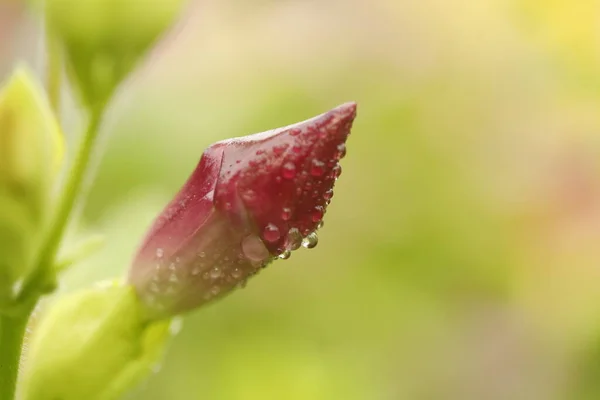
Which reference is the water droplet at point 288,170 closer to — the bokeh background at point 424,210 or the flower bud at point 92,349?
the flower bud at point 92,349

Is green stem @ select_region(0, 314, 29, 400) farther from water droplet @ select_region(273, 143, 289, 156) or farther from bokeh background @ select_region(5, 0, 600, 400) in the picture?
bokeh background @ select_region(5, 0, 600, 400)

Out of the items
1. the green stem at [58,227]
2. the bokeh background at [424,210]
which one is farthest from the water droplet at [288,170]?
the bokeh background at [424,210]

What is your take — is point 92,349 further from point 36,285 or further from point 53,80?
point 53,80

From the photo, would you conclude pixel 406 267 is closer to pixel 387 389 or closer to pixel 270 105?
pixel 387 389

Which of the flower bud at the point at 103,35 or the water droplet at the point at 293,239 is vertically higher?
the flower bud at the point at 103,35

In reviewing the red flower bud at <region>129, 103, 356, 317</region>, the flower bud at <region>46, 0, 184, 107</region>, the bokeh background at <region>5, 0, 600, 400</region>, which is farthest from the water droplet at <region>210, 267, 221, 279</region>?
the bokeh background at <region>5, 0, 600, 400</region>

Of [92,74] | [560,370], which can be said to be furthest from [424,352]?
[92,74]

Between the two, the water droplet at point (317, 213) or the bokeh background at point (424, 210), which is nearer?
the water droplet at point (317, 213)

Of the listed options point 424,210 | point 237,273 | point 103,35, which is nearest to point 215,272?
point 237,273
